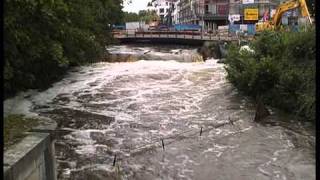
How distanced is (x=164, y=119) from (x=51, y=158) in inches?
385

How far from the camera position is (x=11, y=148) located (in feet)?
19.2

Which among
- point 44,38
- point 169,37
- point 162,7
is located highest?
point 162,7

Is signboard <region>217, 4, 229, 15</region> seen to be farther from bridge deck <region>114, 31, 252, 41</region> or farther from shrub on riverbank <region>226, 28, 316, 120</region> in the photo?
shrub on riverbank <region>226, 28, 316, 120</region>

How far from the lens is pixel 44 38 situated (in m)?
17.2

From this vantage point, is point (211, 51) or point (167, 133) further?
point (211, 51)

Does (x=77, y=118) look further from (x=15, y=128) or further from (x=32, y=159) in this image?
(x=32, y=159)

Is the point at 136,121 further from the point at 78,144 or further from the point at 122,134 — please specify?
the point at 78,144

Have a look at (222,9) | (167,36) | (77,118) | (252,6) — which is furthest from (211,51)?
(222,9)

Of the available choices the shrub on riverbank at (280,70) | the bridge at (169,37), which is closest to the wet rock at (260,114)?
the shrub on riverbank at (280,70)

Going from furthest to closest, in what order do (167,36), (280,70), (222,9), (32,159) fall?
(222,9)
(167,36)
(280,70)
(32,159)

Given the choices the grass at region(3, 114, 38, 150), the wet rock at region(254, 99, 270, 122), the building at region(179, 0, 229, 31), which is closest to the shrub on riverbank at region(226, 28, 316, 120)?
the wet rock at region(254, 99, 270, 122)

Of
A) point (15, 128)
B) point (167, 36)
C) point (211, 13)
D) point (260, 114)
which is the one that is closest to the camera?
point (15, 128)

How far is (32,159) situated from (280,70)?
1443 centimetres

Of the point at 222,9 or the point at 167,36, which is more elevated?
the point at 222,9
